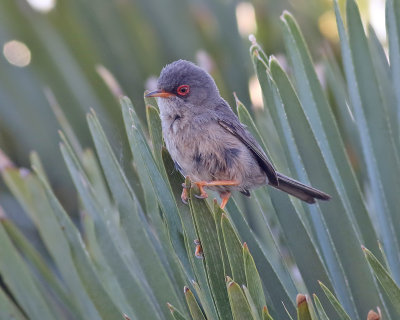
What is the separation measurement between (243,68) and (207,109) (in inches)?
90.1

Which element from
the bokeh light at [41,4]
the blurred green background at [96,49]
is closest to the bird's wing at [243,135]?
the blurred green background at [96,49]

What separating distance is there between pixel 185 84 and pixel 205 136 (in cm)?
28

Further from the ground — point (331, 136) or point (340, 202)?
point (331, 136)

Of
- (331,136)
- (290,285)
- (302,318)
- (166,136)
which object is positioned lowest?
(290,285)

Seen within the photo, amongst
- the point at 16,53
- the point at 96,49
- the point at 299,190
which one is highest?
the point at 16,53

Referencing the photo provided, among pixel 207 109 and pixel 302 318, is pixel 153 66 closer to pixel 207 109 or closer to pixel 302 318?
pixel 207 109

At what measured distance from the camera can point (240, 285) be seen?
2045mm

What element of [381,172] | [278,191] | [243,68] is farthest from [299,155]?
[243,68]

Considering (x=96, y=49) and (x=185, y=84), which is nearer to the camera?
(x=185, y=84)

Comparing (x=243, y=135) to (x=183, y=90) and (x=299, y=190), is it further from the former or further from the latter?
(x=299, y=190)

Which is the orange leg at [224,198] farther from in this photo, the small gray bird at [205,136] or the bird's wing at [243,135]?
the bird's wing at [243,135]

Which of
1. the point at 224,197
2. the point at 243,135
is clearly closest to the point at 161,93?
the point at 243,135

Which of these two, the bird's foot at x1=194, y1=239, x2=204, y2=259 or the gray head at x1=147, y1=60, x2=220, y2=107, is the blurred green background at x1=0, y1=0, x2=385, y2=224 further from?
the bird's foot at x1=194, y1=239, x2=204, y2=259

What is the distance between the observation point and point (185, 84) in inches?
128
